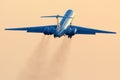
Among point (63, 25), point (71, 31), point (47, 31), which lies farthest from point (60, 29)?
point (63, 25)

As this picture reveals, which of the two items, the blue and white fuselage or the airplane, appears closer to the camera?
the airplane

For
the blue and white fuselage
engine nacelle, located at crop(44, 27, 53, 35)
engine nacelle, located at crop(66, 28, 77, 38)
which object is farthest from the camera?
engine nacelle, located at crop(66, 28, 77, 38)

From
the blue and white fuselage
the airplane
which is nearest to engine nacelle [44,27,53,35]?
the airplane

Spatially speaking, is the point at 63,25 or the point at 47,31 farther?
the point at 63,25

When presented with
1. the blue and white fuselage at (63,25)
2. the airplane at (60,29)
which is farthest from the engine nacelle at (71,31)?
the blue and white fuselage at (63,25)

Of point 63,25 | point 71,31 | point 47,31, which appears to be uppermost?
point 47,31

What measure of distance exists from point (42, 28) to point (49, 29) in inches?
192

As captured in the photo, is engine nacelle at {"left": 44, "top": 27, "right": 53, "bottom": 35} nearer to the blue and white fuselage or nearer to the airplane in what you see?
the airplane

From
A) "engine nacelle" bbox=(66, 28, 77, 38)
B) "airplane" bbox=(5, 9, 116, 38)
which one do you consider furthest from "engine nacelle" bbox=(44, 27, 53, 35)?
"engine nacelle" bbox=(66, 28, 77, 38)

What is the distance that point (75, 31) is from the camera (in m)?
80.6

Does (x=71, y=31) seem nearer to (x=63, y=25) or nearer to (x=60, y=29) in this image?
(x=60, y=29)

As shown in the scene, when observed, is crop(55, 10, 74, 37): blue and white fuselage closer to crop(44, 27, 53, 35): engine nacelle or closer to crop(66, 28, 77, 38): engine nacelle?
crop(66, 28, 77, 38): engine nacelle

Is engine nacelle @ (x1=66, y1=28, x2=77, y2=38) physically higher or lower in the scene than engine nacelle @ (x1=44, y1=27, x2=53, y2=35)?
lower

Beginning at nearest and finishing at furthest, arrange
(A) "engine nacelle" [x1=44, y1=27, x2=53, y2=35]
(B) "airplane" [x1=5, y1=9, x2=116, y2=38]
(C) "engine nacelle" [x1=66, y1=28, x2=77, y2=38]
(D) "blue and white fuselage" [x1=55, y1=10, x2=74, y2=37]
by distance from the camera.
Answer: (A) "engine nacelle" [x1=44, y1=27, x2=53, y2=35] < (B) "airplane" [x1=5, y1=9, x2=116, y2=38] < (D) "blue and white fuselage" [x1=55, y1=10, x2=74, y2=37] < (C) "engine nacelle" [x1=66, y1=28, x2=77, y2=38]
